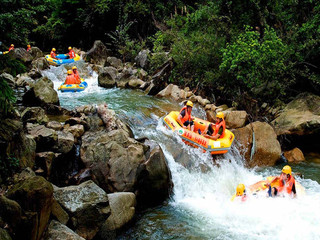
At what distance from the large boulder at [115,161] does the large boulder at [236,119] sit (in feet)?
15.1

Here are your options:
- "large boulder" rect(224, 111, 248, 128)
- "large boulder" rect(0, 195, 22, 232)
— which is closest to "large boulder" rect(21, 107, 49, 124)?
"large boulder" rect(0, 195, 22, 232)

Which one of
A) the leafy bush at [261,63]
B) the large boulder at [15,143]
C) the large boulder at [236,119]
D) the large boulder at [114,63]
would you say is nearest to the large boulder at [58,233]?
the large boulder at [15,143]

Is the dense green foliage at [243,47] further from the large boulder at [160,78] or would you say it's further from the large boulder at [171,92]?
the large boulder at [171,92]

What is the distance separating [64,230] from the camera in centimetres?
412

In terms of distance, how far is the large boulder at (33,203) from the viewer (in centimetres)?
360

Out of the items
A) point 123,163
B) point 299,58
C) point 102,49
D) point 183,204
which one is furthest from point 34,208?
point 102,49

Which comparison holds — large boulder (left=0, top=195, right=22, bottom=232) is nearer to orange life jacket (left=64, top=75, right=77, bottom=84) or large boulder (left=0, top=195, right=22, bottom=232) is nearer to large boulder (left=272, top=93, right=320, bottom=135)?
large boulder (left=272, top=93, right=320, bottom=135)

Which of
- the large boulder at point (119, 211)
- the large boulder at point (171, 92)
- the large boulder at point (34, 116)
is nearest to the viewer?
the large boulder at point (119, 211)

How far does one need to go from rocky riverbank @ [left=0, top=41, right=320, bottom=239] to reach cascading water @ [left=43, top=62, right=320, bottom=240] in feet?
1.48

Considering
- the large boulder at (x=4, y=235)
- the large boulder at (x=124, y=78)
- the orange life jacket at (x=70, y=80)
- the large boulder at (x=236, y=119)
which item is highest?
the large boulder at (x=4, y=235)

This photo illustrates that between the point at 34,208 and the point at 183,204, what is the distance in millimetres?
4181

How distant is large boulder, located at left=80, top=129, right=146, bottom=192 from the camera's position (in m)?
6.61

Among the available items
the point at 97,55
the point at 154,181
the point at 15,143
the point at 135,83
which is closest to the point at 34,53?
the point at 97,55

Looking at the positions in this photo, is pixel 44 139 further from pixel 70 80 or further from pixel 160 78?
pixel 160 78
